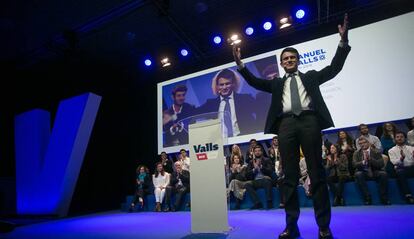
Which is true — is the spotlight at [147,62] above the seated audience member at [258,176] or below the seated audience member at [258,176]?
above

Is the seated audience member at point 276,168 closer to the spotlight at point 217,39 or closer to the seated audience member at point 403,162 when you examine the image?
the seated audience member at point 403,162

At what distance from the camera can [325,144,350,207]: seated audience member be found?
4.77m

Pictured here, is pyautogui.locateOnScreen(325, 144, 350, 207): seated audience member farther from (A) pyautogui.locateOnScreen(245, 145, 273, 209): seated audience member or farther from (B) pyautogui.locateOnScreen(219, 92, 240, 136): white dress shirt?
(B) pyautogui.locateOnScreen(219, 92, 240, 136): white dress shirt

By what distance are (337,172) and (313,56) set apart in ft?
7.82

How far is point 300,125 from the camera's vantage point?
7.47 ft

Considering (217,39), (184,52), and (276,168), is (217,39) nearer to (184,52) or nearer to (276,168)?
(184,52)

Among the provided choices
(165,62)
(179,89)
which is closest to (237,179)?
(179,89)

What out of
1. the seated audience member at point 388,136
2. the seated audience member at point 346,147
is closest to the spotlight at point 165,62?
the seated audience member at point 346,147

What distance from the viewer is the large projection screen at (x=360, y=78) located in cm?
534

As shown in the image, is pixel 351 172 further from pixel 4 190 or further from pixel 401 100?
pixel 4 190

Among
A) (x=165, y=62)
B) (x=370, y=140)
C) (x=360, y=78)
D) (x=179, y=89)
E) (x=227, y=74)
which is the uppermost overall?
(x=165, y=62)

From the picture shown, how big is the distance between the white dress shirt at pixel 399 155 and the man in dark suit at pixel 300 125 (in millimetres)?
Result: 3116

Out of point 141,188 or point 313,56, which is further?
point 141,188

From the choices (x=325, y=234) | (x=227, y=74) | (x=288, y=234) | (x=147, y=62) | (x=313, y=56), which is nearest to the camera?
(x=325, y=234)
